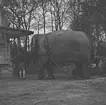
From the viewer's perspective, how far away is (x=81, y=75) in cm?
1744

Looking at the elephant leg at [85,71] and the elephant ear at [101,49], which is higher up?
the elephant ear at [101,49]

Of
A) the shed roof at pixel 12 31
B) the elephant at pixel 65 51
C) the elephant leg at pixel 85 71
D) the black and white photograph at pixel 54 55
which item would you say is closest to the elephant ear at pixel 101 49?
the black and white photograph at pixel 54 55

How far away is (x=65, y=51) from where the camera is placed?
16.8 metres

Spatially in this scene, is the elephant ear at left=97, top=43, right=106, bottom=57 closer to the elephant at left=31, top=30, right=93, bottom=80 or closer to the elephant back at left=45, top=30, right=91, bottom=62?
the elephant at left=31, top=30, right=93, bottom=80

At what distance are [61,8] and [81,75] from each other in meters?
19.5

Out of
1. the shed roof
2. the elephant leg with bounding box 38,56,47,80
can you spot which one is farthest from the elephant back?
the shed roof

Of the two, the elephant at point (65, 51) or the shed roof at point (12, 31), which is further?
the shed roof at point (12, 31)

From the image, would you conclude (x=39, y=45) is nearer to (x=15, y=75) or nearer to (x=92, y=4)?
(x=15, y=75)

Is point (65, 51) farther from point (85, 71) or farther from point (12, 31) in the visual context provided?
point (12, 31)

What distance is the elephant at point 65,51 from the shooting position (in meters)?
16.7

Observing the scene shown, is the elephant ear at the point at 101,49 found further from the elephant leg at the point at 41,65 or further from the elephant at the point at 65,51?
the elephant leg at the point at 41,65

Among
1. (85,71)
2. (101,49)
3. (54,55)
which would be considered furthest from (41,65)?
(101,49)

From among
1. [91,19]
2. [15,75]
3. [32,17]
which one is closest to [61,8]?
[32,17]

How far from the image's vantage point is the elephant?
1672 centimetres
